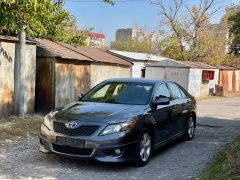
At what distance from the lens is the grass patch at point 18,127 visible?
10.0m

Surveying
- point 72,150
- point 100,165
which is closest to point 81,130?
point 72,150

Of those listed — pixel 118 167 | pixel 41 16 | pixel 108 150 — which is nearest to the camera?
pixel 108 150

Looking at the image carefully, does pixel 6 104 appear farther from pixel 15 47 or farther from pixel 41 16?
pixel 41 16

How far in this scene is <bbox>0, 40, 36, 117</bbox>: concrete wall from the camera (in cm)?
1197

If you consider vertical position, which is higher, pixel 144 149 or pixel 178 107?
pixel 178 107

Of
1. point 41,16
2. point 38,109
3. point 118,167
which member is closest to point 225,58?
point 38,109

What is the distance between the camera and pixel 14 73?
40.7ft

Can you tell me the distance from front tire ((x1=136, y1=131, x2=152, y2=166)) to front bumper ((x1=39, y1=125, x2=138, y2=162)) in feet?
0.45

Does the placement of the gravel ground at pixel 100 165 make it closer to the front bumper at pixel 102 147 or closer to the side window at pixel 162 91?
the front bumper at pixel 102 147

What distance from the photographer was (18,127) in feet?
35.5

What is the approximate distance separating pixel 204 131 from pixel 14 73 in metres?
5.76

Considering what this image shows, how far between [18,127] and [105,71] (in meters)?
6.87

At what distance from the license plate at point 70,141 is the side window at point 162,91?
211 cm

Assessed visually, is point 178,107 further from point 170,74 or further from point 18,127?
point 170,74
